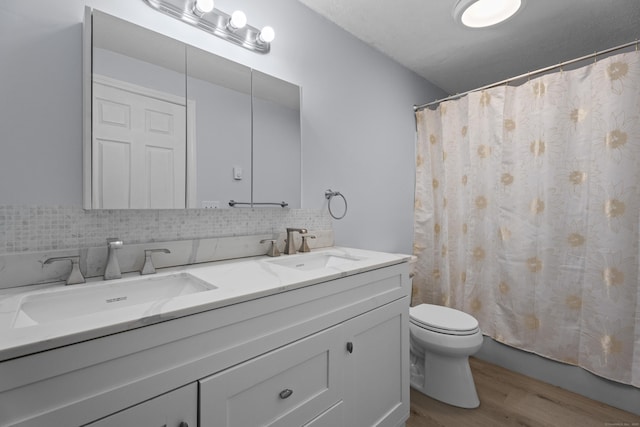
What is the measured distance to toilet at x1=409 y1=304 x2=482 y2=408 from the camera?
166 centimetres

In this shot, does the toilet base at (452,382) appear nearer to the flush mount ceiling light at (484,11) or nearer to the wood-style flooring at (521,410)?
the wood-style flooring at (521,410)

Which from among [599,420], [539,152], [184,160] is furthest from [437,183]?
[184,160]

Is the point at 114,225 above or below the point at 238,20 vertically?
below

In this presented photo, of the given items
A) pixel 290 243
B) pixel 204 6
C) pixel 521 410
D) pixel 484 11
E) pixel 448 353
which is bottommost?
pixel 521 410

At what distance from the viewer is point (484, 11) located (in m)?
1.64

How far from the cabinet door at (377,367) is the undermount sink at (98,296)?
0.67 meters

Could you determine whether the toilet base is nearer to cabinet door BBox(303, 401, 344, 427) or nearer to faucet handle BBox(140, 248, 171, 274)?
cabinet door BBox(303, 401, 344, 427)

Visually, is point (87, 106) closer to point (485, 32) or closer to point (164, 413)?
point (164, 413)

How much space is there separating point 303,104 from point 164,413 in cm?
160

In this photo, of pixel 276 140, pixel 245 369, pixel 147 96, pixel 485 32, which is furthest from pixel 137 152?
pixel 485 32

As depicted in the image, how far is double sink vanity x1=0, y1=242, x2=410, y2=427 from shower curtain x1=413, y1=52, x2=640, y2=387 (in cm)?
107

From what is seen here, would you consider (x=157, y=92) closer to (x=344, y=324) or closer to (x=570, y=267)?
(x=344, y=324)

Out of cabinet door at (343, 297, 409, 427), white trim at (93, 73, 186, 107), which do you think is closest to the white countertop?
cabinet door at (343, 297, 409, 427)

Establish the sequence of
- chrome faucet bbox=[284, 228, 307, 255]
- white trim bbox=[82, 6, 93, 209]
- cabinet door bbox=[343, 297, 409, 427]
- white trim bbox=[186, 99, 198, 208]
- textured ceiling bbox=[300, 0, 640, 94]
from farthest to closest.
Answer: textured ceiling bbox=[300, 0, 640, 94] < chrome faucet bbox=[284, 228, 307, 255] < white trim bbox=[186, 99, 198, 208] < cabinet door bbox=[343, 297, 409, 427] < white trim bbox=[82, 6, 93, 209]
